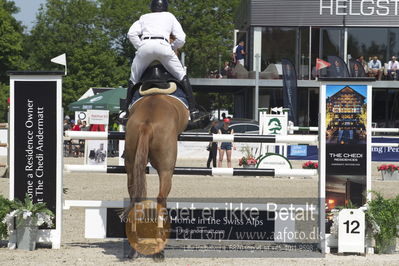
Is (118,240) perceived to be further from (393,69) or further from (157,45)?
(393,69)

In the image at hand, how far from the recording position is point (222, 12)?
66375 mm

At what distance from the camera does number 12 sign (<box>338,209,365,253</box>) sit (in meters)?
8.23

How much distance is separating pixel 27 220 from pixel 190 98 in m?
2.07

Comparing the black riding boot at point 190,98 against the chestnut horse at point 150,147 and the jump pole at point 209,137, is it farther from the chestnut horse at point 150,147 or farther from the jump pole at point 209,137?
the chestnut horse at point 150,147

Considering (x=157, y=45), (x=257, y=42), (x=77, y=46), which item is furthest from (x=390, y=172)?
(x=77, y=46)

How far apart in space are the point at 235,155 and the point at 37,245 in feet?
72.1

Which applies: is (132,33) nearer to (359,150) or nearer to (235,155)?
(359,150)

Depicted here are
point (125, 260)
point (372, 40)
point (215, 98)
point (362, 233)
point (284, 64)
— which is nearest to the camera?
point (125, 260)

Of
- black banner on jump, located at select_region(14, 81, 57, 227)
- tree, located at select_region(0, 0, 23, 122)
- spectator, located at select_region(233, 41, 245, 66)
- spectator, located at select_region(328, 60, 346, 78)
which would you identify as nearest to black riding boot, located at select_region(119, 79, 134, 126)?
black banner on jump, located at select_region(14, 81, 57, 227)

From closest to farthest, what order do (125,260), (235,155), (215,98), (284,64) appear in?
1. (125,260)
2. (235,155)
3. (284,64)
4. (215,98)

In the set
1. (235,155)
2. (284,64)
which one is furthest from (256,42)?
(235,155)

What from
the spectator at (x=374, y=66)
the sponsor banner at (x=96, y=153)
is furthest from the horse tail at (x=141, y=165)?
the spectator at (x=374, y=66)

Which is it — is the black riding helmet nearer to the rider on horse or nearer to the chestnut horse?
the rider on horse

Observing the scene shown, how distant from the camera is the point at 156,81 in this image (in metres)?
8.09
